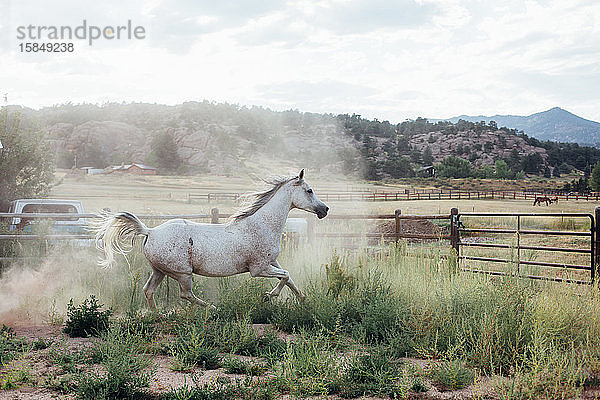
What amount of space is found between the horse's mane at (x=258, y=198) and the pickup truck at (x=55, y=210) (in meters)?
5.17

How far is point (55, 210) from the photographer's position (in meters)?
13.7

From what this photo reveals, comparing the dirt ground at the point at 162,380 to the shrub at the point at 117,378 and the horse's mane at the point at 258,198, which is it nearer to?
the shrub at the point at 117,378

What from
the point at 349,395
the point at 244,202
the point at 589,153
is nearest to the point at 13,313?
the point at 244,202

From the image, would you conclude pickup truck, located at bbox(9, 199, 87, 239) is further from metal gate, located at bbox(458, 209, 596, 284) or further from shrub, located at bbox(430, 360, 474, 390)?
shrub, located at bbox(430, 360, 474, 390)

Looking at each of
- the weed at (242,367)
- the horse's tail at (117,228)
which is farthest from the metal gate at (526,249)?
the horse's tail at (117,228)

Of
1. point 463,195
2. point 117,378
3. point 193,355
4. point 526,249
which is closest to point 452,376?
point 193,355

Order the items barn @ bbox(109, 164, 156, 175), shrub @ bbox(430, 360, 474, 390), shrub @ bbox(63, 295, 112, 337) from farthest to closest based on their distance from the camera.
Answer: barn @ bbox(109, 164, 156, 175)
shrub @ bbox(63, 295, 112, 337)
shrub @ bbox(430, 360, 474, 390)

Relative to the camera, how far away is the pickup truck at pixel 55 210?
11570mm

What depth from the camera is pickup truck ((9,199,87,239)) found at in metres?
11.6

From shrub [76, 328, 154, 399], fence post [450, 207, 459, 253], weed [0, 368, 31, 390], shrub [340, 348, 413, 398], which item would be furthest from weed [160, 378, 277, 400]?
fence post [450, 207, 459, 253]

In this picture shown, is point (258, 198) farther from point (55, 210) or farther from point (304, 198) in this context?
point (55, 210)

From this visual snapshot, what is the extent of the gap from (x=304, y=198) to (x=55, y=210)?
926 centimetres

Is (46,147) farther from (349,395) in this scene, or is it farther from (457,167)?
(457,167)

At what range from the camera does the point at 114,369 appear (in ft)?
15.0
